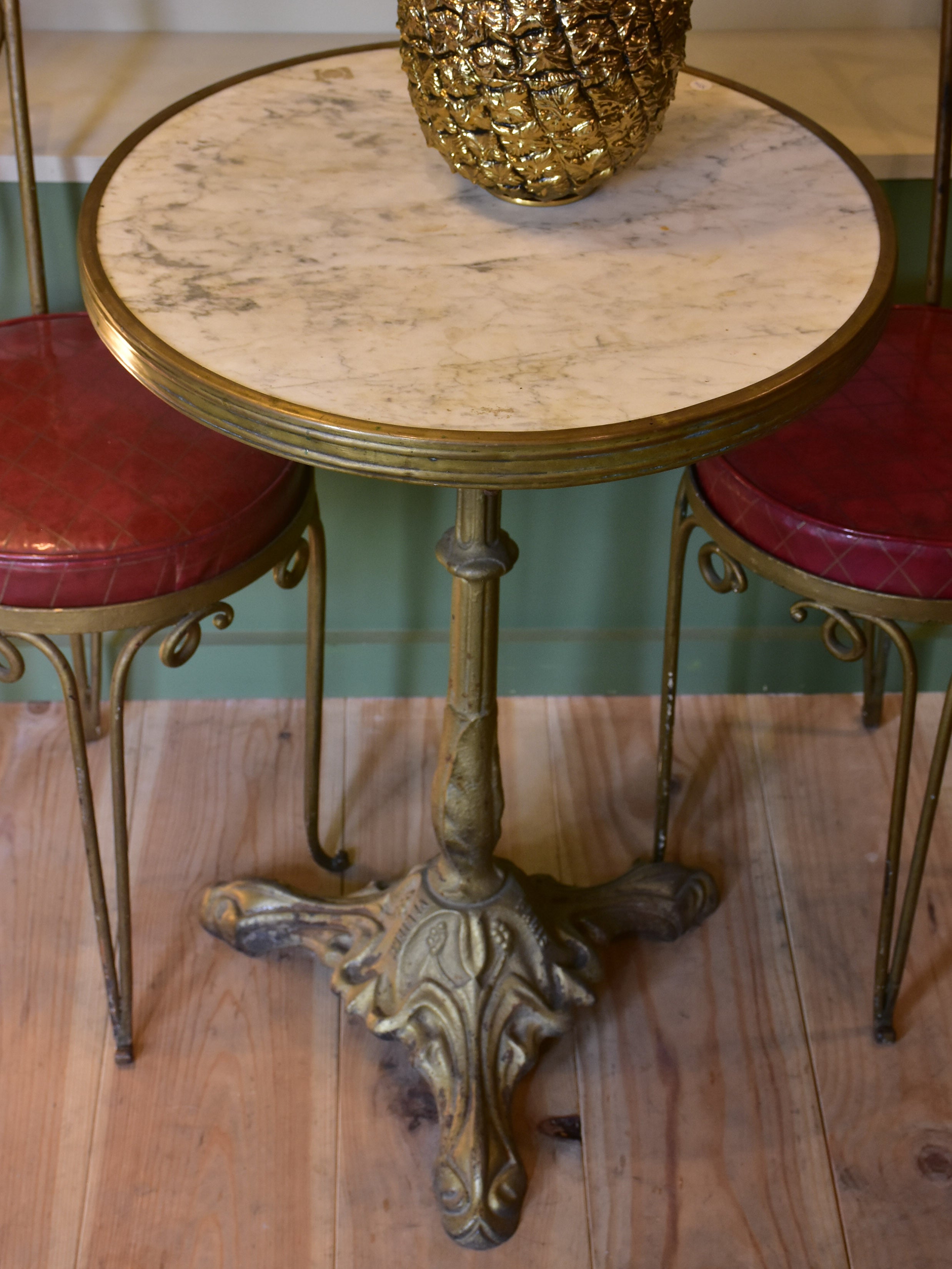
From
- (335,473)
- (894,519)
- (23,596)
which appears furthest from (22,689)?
(894,519)

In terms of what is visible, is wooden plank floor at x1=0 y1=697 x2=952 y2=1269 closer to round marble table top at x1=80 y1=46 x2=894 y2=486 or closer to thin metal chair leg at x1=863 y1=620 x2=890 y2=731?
thin metal chair leg at x1=863 y1=620 x2=890 y2=731

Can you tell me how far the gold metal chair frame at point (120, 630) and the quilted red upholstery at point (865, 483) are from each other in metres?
0.40

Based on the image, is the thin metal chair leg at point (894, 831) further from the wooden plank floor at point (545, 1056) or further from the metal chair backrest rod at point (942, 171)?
the metal chair backrest rod at point (942, 171)

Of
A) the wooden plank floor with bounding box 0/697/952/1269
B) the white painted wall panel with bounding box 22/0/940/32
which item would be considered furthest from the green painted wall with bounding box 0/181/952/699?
the white painted wall panel with bounding box 22/0/940/32

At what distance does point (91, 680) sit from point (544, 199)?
92 centimetres

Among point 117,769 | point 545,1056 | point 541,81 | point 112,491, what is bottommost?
point 545,1056

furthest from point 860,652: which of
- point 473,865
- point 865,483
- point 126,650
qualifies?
point 126,650

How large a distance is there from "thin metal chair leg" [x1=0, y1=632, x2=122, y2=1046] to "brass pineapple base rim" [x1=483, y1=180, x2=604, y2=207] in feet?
1.66

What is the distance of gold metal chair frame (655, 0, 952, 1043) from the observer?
1170 millimetres

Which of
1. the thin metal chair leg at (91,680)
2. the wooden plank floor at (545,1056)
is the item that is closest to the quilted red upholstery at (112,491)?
the thin metal chair leg at (91,680)

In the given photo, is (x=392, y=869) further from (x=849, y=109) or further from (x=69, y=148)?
(x=849, y=109)

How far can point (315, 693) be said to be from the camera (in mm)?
1462

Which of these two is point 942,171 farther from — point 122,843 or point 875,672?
point 122,843

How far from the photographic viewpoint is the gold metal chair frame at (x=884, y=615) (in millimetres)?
1170
